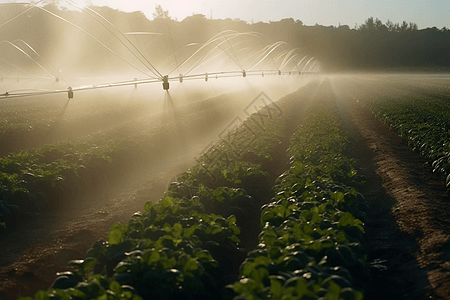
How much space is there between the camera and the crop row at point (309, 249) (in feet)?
9.25

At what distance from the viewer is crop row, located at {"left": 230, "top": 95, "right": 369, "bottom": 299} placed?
2820 millimetres

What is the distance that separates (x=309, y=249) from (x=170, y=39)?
3912 centimetres

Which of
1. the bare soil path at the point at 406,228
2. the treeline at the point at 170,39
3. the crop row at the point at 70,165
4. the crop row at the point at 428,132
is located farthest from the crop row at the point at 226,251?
the treeline at the point at 170,39

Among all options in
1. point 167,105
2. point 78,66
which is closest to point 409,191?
point 167,105

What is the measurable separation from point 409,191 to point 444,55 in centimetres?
12989

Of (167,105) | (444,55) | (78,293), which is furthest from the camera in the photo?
(444,55)

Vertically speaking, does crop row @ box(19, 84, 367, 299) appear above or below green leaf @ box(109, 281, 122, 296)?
below

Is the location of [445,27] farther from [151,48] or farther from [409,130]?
[409,130]

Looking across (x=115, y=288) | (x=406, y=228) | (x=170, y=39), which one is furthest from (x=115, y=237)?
(x=170, y=39)

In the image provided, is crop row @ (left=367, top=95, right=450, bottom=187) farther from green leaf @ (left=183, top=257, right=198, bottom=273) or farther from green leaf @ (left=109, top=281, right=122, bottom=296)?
green leaf @ (left=109, top=281, right=122, bottom=296)

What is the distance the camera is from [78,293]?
3045mm

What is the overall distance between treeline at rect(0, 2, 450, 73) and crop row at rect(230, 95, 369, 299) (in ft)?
103

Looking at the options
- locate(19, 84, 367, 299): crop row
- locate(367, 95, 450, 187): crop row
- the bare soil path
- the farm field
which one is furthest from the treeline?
locate(19, 84, 367, 299): crop row

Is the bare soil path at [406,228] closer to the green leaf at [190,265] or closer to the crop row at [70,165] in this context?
the green leaf at [190,265]
